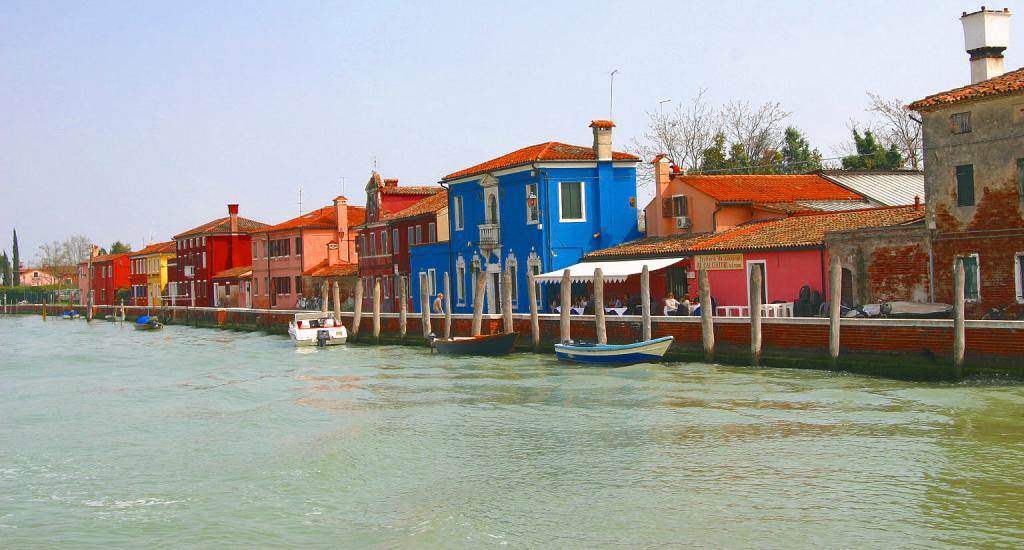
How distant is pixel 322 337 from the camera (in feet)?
128

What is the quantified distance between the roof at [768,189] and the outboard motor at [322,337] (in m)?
13.7

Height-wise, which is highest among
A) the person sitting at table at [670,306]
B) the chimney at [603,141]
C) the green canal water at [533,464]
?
the chimney at [603,141]

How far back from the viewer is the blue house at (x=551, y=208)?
37.3 metres

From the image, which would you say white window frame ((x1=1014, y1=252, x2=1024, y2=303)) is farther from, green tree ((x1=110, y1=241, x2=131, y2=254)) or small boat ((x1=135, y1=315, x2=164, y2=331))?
green tree ((x1=110, y1=241, x2=131, y2=254))

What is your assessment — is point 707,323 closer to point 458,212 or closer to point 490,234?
point 490,234

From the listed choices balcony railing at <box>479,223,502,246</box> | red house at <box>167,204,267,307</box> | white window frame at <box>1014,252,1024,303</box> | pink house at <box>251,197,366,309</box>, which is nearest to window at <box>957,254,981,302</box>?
white window frame at <box>1014,252,1024,303</box>

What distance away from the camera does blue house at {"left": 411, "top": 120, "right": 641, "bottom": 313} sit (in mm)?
37312

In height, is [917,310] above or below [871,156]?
below

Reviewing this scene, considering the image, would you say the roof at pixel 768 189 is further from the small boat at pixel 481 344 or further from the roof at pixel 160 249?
the roof at pixel 160 249

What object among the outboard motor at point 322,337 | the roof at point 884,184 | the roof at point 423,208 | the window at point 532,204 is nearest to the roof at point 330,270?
the roof at point 423,208

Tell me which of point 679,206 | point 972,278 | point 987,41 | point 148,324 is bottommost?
point 148,324

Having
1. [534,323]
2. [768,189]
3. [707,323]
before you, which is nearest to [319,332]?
[534,323]

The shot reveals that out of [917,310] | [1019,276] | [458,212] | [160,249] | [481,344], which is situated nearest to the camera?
[1019,276]

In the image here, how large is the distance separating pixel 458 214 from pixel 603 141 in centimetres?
746
